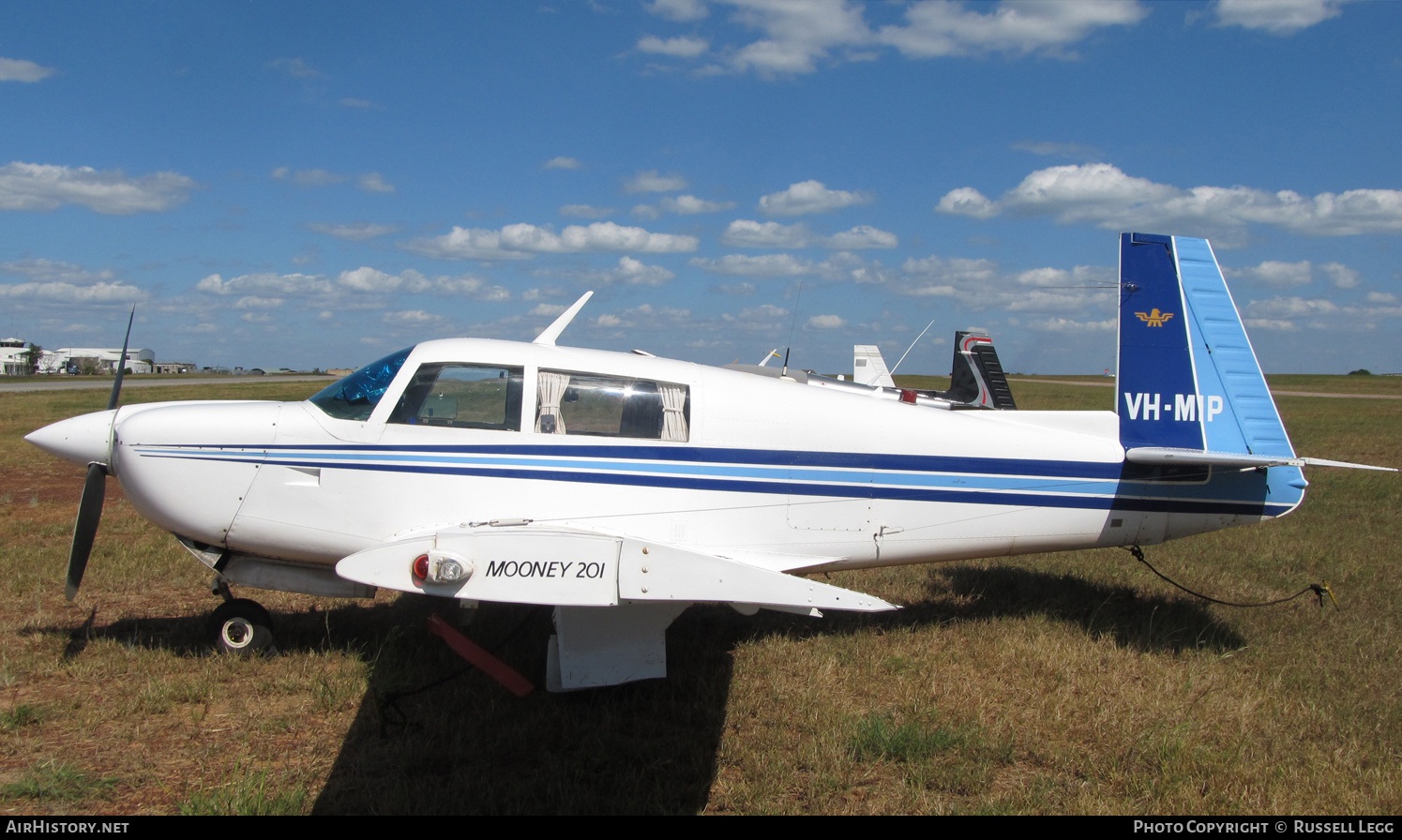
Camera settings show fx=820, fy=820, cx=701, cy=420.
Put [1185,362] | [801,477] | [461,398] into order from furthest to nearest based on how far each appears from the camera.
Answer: [1185,362] < [801,477] < [461,398]

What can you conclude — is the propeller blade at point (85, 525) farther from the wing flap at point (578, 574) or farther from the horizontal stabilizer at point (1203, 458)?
the horizontal stabilizer at point (1203, 458)

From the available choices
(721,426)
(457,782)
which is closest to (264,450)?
(457,782)

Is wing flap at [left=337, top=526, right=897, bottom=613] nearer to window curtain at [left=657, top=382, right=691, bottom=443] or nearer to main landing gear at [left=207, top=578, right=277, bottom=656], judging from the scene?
window curtain at [left=657, top=382, right=691, bottom=443]

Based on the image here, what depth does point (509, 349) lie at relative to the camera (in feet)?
16.9

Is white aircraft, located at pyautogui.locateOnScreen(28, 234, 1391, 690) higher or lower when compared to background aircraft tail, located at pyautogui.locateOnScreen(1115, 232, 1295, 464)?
lower

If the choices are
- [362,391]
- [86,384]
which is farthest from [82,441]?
[86,384]

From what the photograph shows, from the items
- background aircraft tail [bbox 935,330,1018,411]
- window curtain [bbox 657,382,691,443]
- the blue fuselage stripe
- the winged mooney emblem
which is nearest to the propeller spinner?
the blue fuselage stripe

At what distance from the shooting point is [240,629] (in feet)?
18.3

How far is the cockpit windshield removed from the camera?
198 inches

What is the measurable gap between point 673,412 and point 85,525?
392 centimetres

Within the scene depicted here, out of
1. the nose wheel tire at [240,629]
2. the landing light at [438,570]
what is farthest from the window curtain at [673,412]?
the nose wheel tire at [240,629]

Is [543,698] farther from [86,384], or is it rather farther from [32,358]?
[32,358]

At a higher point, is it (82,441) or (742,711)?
(82,441)

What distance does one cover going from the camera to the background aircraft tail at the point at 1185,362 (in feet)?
19.5
